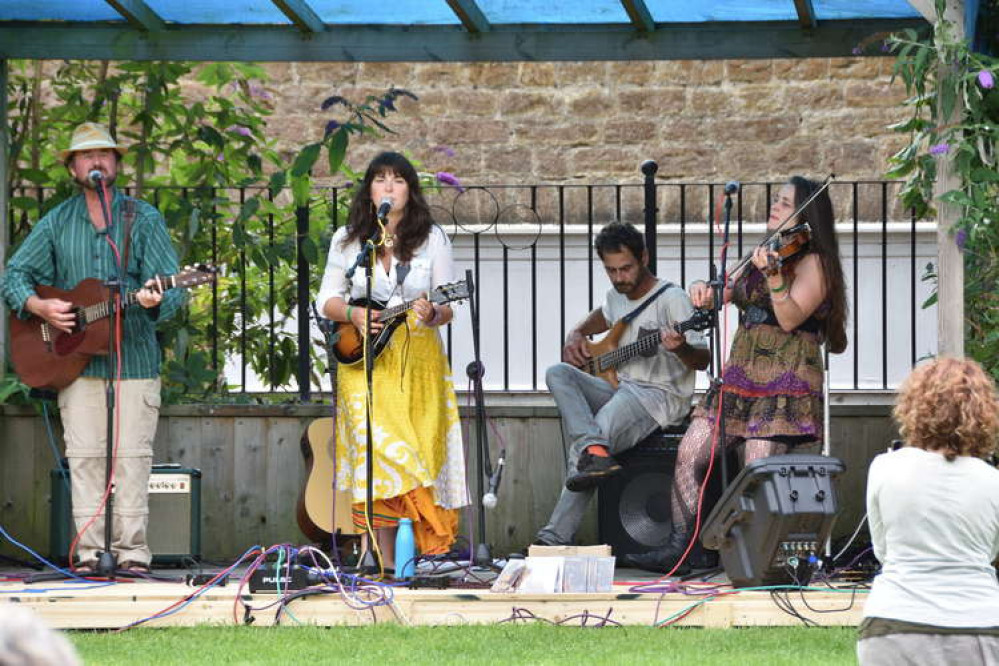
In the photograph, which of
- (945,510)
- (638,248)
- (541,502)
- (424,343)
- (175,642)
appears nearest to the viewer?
(945,510)

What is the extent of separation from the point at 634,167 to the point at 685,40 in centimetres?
404

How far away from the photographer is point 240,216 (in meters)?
7.98

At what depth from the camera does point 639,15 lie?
6820 millimetres

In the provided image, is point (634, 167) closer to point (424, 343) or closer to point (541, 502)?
point (541, 502)

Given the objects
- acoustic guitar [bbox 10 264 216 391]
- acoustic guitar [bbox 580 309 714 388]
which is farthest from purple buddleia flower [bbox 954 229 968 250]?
acoustic guitar [bbox 10 264 216 391]

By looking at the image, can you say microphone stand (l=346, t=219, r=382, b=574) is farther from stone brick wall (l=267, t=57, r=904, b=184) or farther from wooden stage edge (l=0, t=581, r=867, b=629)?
stone brick wall (l=267, t=57, r=904, b=184)

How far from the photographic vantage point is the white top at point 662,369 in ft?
22.4

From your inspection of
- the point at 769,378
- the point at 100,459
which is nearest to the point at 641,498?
the point at 769,378

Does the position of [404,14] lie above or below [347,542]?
above

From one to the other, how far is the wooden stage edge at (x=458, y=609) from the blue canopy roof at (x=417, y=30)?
2.47m

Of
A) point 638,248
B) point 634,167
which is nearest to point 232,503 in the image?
point 638,248

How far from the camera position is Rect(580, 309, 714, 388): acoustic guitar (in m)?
6.71

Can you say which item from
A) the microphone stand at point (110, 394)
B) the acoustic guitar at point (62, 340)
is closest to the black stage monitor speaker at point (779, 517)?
the acoustic guitar at point (62, 340)

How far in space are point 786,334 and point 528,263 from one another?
4082mm
